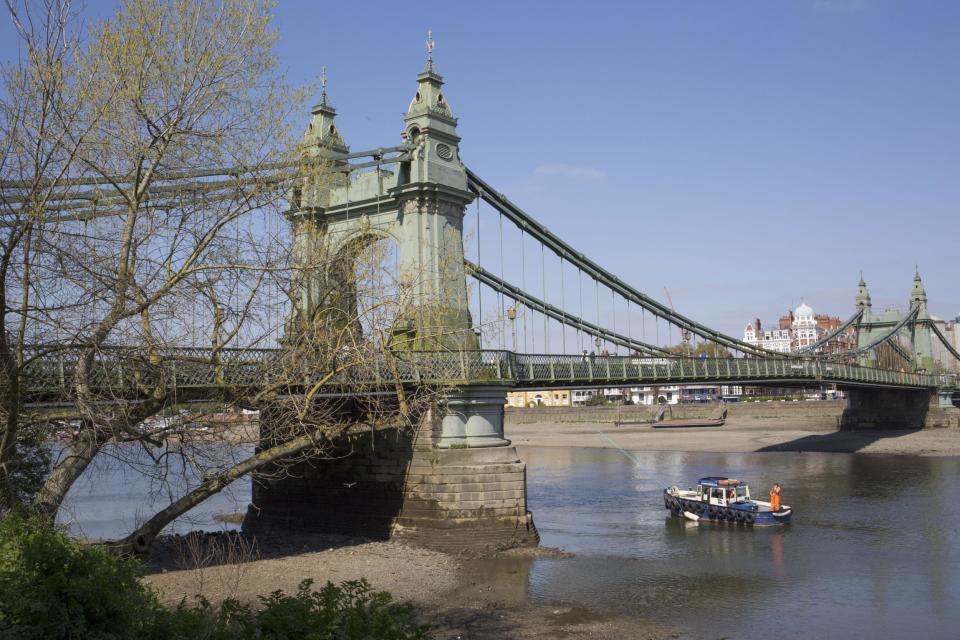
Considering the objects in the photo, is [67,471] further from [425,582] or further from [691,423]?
[691,423]

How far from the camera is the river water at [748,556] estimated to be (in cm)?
2114

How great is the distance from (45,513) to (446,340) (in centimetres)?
1522

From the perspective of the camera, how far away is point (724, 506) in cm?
3494

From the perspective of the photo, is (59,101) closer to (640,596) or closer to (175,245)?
(175,245)

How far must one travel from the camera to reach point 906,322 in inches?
3413

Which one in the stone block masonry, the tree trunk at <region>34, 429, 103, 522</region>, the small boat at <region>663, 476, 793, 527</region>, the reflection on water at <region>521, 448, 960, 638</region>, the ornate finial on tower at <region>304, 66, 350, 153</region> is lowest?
the reflection on water at <region>521, 448, 960, 638</region>

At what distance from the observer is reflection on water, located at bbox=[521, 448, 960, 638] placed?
2108 centimetres

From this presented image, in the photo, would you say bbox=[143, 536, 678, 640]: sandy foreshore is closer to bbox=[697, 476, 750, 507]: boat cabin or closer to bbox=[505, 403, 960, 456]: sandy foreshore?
bbox=[697, 476, 750, 507]: boat cabin

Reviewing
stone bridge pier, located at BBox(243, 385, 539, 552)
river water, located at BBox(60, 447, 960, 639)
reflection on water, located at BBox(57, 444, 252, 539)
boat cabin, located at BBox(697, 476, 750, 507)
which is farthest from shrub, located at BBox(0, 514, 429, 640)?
boat cabin, located at BBox(697, 476, 750, 507)

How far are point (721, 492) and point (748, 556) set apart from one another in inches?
286

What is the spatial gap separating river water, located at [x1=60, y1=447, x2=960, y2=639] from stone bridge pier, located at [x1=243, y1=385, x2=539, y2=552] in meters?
1.66

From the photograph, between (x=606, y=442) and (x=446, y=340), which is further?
(x=606, y=442)

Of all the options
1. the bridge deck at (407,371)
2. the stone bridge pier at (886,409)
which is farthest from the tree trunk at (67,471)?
the stone bridge pier at (886,409)

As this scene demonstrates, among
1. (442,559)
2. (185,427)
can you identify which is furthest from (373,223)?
(185,427)
